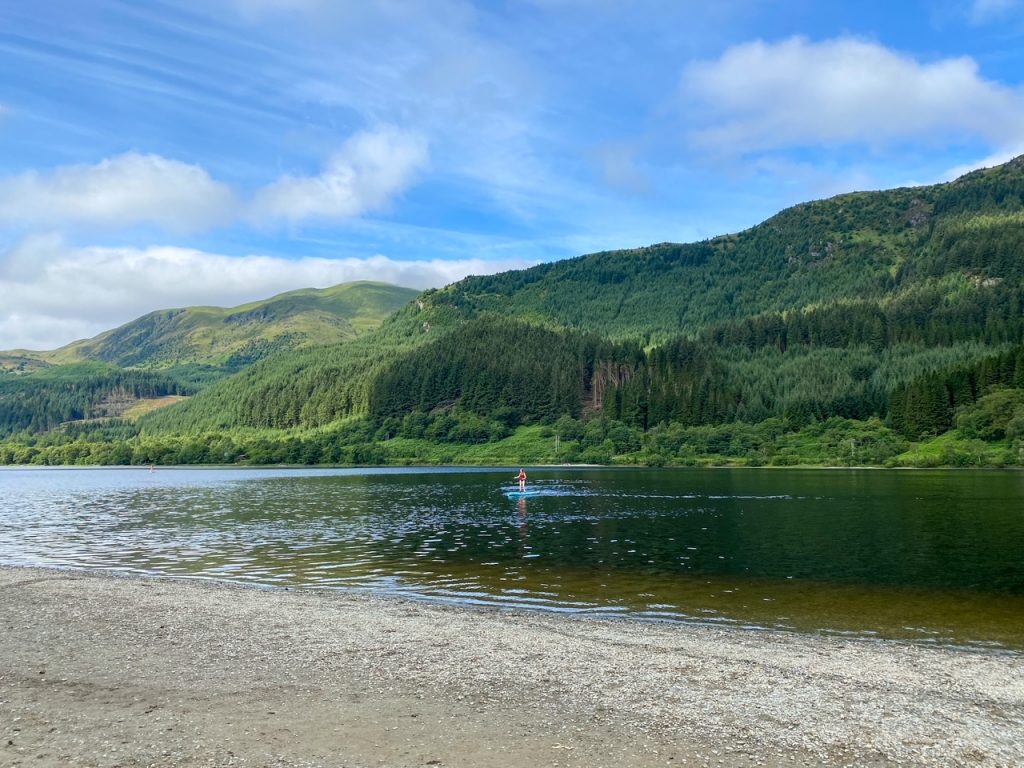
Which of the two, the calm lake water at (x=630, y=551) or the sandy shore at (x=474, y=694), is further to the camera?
the calm lake water at (x=630, y=551)

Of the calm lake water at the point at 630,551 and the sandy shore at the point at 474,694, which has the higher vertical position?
the sandy shore at the point at 474,694

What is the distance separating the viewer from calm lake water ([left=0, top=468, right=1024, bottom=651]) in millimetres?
37000

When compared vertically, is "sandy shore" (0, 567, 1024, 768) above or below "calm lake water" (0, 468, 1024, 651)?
above

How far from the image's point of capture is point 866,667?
24.8 m

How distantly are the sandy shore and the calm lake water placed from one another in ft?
23.8

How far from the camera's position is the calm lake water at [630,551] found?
37000mm

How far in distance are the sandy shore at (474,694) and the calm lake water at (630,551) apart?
7251 millimetres

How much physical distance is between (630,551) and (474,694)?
35329mm

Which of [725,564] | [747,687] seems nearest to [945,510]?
[725,564]

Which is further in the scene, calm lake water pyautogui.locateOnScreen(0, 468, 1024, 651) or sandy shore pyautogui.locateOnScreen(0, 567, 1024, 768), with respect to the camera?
calm lake water pyautogui.locateOnScreen(0, 468, 1024, 651)

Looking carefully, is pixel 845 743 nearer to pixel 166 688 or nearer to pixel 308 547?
pixel 166 688

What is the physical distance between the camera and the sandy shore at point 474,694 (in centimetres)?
1678

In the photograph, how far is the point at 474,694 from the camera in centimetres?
2141

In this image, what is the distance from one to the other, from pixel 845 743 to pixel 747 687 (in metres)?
4.61
